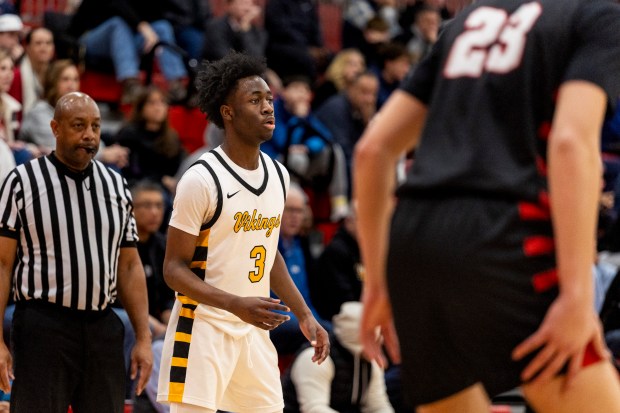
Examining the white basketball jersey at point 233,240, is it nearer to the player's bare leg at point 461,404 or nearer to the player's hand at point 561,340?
the player's bare leg at point 461,404

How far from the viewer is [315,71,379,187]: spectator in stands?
10812 millimetres

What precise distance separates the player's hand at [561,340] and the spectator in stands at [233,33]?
838 cm

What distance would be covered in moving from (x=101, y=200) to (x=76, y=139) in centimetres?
33

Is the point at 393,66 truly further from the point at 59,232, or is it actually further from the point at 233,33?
the point at 59,232

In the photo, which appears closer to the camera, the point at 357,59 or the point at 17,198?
the point at 17,198

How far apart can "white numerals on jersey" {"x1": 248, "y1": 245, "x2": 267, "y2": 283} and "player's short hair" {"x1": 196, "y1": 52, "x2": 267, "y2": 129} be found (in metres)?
0.71

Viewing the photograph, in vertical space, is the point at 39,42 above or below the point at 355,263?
above

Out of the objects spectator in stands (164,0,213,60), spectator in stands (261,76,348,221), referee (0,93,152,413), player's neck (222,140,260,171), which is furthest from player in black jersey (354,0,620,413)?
spectator in stands (164,0,213,60)

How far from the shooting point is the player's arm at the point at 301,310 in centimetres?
486

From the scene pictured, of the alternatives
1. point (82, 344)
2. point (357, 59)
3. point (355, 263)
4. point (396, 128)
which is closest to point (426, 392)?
point (396, 128)

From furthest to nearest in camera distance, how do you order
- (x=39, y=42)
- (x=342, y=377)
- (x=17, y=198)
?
1. (x=39, y=42)
2. (x=342, y=377)
3. (x=17, y=198)

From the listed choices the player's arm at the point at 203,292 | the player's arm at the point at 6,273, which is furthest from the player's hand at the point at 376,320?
the player's arm at the point at 6,273

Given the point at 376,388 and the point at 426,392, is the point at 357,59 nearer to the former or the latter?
the point at 376,388

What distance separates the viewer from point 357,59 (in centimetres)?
1198
